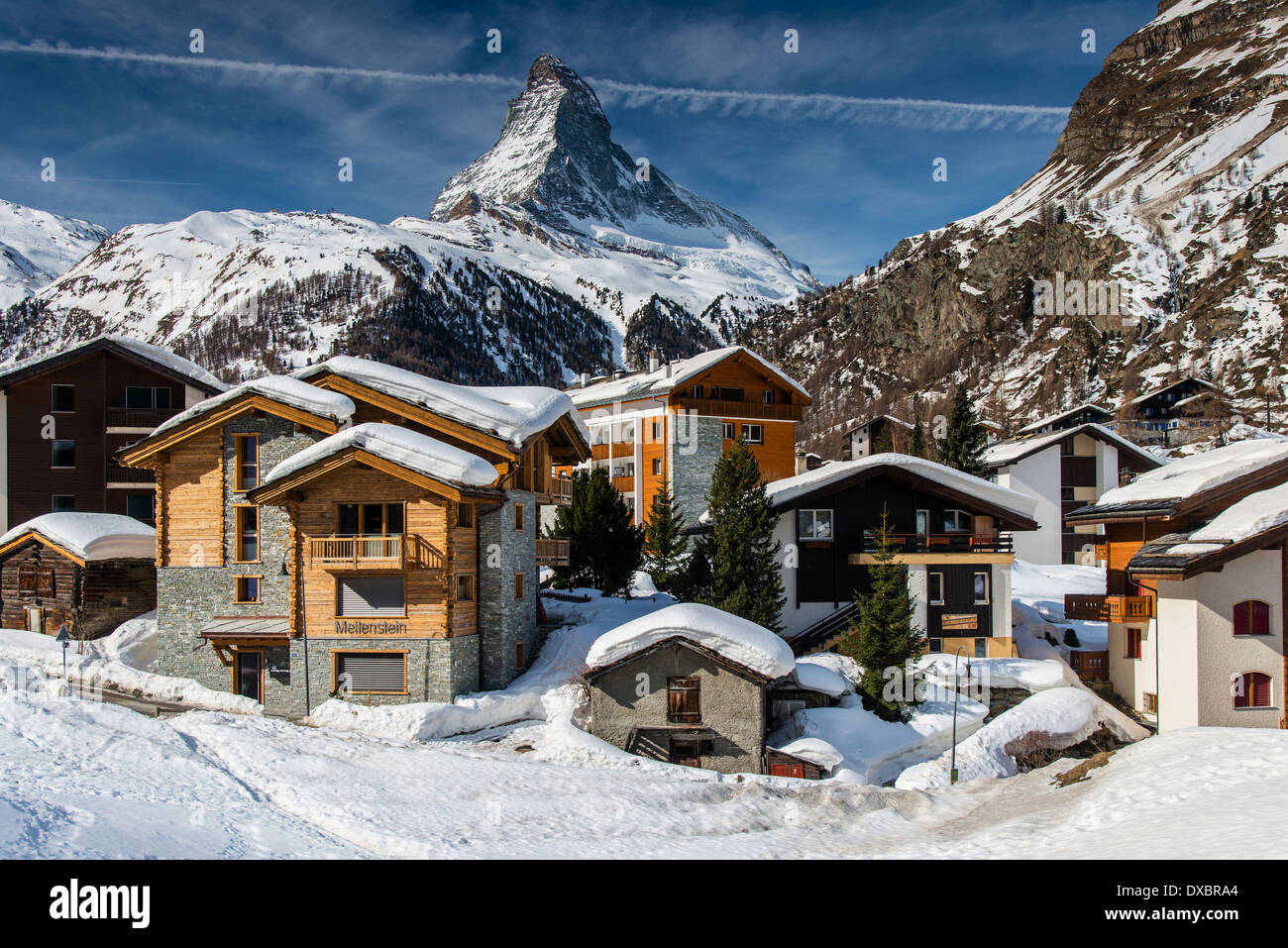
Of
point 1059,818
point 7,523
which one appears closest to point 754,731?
point 1059,818

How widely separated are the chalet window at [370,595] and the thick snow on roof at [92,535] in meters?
9.55

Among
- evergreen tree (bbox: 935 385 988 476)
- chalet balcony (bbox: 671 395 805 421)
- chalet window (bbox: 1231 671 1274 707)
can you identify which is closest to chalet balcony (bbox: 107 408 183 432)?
chalet balcony (bbox: 671 395 805 421)

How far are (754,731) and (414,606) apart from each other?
9.97 meters

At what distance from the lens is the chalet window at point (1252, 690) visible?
24.9 m

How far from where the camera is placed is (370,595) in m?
26.5

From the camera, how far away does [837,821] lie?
17.8m

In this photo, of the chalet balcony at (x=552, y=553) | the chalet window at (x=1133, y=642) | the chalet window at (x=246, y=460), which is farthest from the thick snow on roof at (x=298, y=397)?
the chalet window at (x=1133, y=642)

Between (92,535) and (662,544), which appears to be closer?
(92,535)

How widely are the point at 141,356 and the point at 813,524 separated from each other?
30.9 metres

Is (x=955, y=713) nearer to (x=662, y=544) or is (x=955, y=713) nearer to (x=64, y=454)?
(x=662, y=544)

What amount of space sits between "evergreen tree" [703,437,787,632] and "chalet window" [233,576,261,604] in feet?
46.7

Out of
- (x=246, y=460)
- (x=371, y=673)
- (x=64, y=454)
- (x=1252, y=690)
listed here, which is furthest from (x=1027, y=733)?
(x=64, y=454)

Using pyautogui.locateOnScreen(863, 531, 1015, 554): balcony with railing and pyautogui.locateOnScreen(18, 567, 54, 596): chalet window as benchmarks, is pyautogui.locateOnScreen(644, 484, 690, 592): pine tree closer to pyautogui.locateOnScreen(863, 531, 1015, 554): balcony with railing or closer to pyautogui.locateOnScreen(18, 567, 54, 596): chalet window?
pyautogui.locateOnScreen(863, 531, 1015, 554): balcony with railing

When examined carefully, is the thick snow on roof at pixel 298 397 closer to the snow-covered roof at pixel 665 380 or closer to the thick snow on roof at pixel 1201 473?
the thick snow on roof at pixel 1201 473
